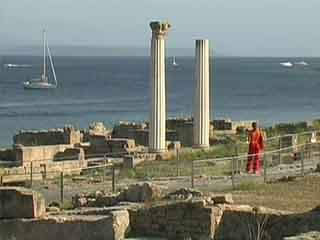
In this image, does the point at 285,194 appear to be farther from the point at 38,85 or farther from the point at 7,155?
the point at 38,85

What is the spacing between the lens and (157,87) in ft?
89.5

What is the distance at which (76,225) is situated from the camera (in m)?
13.3

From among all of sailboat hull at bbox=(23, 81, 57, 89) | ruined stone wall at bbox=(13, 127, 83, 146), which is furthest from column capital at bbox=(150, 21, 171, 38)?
sailboat hull at bbox=(23, 81, 57, 89)

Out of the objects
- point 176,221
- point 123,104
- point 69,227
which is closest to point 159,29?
point 69,227

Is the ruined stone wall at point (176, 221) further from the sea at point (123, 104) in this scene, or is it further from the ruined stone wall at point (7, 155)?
the sea at point (123, 104)

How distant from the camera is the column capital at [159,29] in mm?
27062

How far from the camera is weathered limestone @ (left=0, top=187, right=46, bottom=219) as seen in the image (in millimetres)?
13945

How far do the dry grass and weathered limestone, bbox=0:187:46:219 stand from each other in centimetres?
349

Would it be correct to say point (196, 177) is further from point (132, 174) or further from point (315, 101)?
point (315, 101)

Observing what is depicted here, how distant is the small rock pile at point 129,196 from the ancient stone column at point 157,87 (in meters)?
11.4

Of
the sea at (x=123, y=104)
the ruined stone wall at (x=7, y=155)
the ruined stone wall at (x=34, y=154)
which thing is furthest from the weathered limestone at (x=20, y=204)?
the sea at (x=123, y=104)

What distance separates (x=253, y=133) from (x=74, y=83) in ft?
404

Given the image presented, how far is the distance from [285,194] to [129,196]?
334 cm

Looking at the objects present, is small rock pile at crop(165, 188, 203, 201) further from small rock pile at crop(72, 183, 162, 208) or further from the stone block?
the stone block
